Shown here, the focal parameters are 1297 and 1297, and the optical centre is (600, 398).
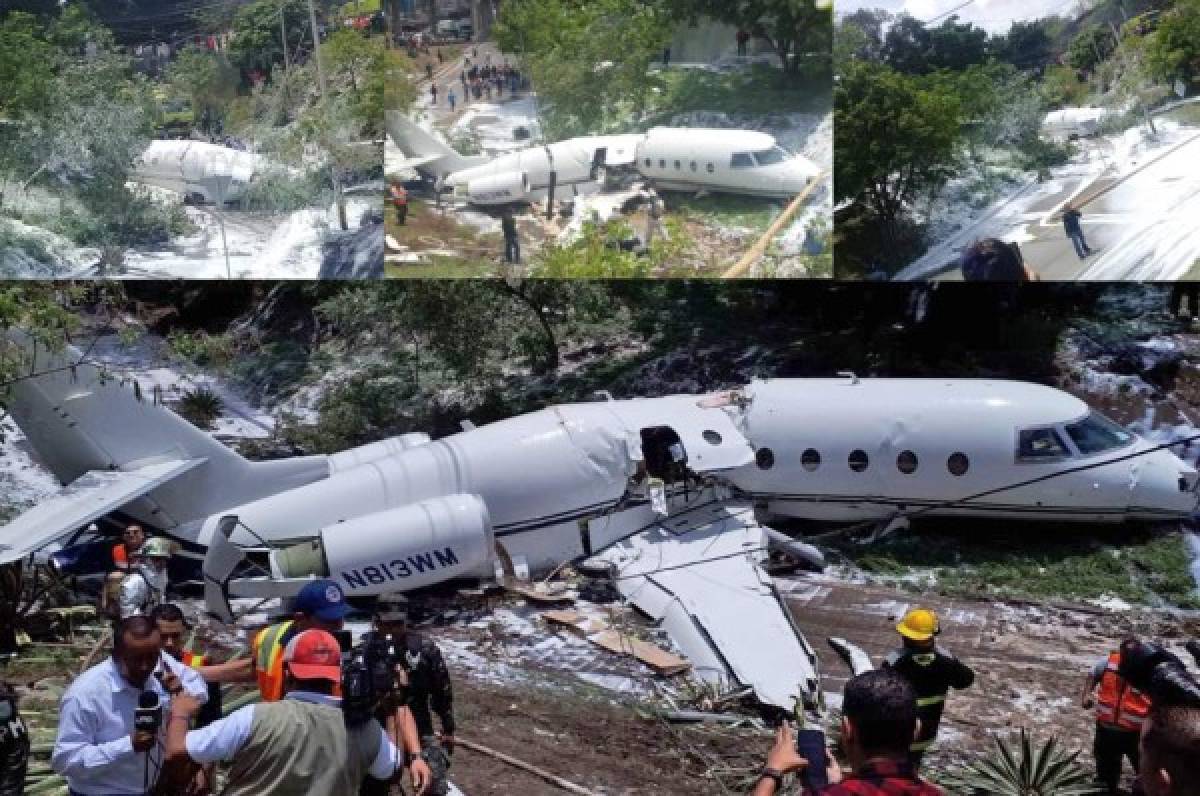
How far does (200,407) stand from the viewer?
2394 cm

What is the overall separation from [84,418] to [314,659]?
1104cm

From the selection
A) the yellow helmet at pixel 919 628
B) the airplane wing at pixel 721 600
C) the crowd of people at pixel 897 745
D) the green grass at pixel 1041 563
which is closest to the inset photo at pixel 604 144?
the green grass at pixel 1041 563

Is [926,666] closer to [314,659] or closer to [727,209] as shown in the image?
[314,659]

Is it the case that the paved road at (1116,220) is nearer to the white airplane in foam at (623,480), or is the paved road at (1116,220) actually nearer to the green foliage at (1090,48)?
the green foliage at (1090,48)

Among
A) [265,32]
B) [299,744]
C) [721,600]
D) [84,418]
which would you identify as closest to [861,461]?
[721,600]

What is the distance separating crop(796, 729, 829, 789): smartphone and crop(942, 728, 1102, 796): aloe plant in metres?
5.00

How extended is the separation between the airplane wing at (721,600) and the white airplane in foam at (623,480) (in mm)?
40

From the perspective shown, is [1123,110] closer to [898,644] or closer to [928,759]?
[898,644]

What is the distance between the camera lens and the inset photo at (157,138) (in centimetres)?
2427

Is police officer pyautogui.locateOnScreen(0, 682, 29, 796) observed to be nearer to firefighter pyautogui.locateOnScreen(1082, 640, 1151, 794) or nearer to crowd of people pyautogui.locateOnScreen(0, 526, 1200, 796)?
crowd of people pyautogui.locateOnScreen(0, 526, 1200, 796)

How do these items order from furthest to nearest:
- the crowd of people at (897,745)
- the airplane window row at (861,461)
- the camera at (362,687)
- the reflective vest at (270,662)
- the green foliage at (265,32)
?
1. the green foliage at (265,32)
2. the airplane window row at (861,461)
3. the reflective vest at (270,662)
4. the camera at (362,687)
5. the crowd of people at (897,745)

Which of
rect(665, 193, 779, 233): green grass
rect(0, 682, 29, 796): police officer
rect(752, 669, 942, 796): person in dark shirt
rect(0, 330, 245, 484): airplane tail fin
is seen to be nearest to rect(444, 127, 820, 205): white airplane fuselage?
rect(665, 193, 779, 233): green grass

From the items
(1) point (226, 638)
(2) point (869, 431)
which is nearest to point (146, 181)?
(1) point (226, 638)

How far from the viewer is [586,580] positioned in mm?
16266
